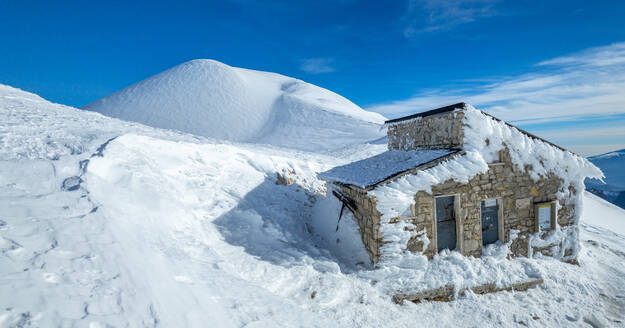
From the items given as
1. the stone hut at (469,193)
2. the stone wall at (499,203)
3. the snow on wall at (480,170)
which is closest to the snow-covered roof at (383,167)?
the stone hut at (469,193)

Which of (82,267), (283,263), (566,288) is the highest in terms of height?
(82,267)

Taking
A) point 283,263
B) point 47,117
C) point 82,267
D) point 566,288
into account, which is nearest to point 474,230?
point 566,288

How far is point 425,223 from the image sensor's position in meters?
8.29

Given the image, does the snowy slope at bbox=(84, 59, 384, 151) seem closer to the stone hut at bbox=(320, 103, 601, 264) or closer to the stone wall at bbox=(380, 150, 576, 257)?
the stone hut at bbox=(320, 103, 601, 264)

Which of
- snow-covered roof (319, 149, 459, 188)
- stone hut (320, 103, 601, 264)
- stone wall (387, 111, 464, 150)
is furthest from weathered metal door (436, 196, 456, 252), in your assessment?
stone wall (387, 111, 464, 150)

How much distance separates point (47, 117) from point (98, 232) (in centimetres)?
1089

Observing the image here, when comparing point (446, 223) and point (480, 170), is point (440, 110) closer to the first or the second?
point (480, 170)

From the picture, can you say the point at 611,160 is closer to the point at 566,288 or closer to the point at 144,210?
the point at 566,288

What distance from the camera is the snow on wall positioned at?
26.1 feet

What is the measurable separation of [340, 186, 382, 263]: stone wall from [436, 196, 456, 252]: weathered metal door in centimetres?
213

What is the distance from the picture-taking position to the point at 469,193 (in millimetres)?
8742

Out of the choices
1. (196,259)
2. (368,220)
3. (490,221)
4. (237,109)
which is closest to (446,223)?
(490,221)

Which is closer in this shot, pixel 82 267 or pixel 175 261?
pixel 82 267

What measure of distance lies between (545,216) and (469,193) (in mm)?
3234
